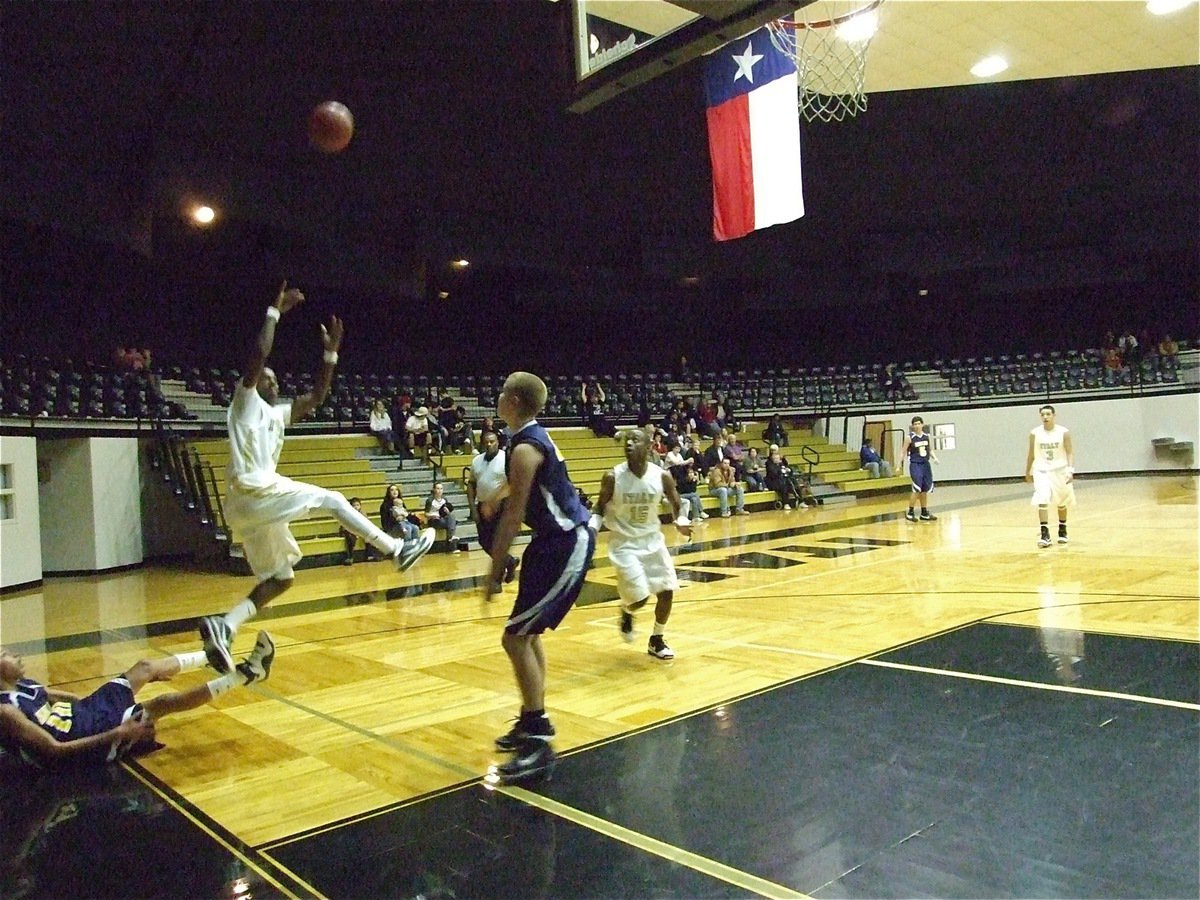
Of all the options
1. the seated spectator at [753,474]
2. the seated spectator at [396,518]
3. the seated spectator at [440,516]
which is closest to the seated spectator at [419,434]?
the seated spectator at [440,516]

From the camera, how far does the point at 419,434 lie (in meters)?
16.1

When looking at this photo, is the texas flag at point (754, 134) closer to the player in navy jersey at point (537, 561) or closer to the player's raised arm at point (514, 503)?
the player in navy jersey at point (537, 561)

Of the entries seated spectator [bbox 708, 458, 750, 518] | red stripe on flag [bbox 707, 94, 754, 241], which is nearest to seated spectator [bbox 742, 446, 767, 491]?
seated spectator [bbox 708, 458, 750, 518]

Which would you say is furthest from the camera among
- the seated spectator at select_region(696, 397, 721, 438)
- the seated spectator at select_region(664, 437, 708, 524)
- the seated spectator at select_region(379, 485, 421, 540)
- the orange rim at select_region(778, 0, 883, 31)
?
the seated spectator at select_region(696, 397, 721, 438)

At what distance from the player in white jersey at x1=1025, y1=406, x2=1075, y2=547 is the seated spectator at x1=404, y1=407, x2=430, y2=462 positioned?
32.7 ft

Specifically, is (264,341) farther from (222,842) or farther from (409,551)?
(222,842)

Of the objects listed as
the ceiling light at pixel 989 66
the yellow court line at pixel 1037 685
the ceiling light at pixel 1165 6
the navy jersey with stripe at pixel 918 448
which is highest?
the ceiling light at pixel 1165 6

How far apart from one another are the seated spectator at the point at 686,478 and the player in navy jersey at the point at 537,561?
459 inches

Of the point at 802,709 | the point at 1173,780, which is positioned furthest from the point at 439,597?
the point at 1173,780

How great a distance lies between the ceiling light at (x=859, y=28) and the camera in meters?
8.65

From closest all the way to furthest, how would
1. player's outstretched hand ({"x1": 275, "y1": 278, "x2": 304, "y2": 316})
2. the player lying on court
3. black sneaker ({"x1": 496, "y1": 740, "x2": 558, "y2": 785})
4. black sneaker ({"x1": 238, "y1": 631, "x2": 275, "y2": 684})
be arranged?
black sneaker ({"x1": 496, "y1": 740, "x2": 558, "y2": 785}), the player lying on court, black sneaker ({"x1": 238, "y1": 631, "x2": 275, "y2": 684}), player's outstretched hand ({"x1": 275, "y1": 278, "x2": 304, "y2": 316})

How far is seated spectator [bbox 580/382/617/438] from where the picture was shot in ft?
64.3

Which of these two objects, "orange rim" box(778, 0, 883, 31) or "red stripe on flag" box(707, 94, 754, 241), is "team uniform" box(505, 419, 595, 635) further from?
"orange rim" box(778, 0, 883, 31)

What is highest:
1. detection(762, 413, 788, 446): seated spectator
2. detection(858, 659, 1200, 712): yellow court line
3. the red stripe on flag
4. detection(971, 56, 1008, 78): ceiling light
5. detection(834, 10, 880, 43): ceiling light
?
detection(971, 56, 1008, 78): ceiling light
